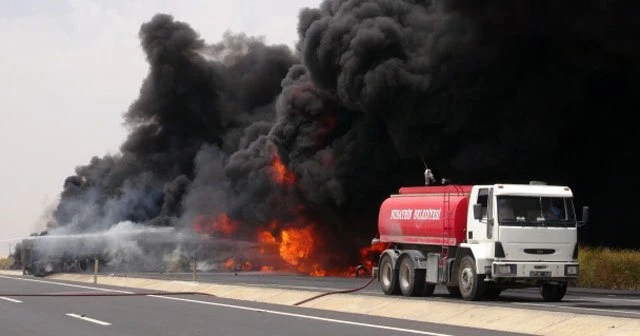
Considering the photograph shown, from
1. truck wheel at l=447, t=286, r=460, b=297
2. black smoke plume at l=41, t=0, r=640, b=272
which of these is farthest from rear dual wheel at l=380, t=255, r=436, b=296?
black smoke plume at l=41, t=0, r=640, b=272

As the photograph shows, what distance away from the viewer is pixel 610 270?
115 ft

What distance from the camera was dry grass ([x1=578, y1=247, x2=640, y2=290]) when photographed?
1357 inches

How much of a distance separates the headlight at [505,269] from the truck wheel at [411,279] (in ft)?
10.6

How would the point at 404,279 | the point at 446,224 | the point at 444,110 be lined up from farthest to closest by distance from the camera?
the point at 444,110 < the point at 404,279 < the point at 446,224

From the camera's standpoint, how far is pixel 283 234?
2564 inches

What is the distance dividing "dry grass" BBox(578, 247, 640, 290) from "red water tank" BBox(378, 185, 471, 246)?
29.2 feet

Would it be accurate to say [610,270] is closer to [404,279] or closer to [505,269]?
[404,279]

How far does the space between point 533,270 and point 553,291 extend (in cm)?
138

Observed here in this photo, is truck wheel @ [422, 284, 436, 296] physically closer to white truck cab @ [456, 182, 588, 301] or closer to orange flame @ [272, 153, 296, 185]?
white truck cab @ [456, 182, 588, 301]

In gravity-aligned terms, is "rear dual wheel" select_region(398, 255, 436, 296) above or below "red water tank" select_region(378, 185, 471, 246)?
below

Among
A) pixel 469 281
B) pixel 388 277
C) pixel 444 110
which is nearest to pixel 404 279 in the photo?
pixel 388 277

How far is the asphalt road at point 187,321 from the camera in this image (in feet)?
57.0

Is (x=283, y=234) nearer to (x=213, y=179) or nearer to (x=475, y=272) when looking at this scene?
(x=213, y=179)

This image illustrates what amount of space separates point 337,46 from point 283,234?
45.9 ft
